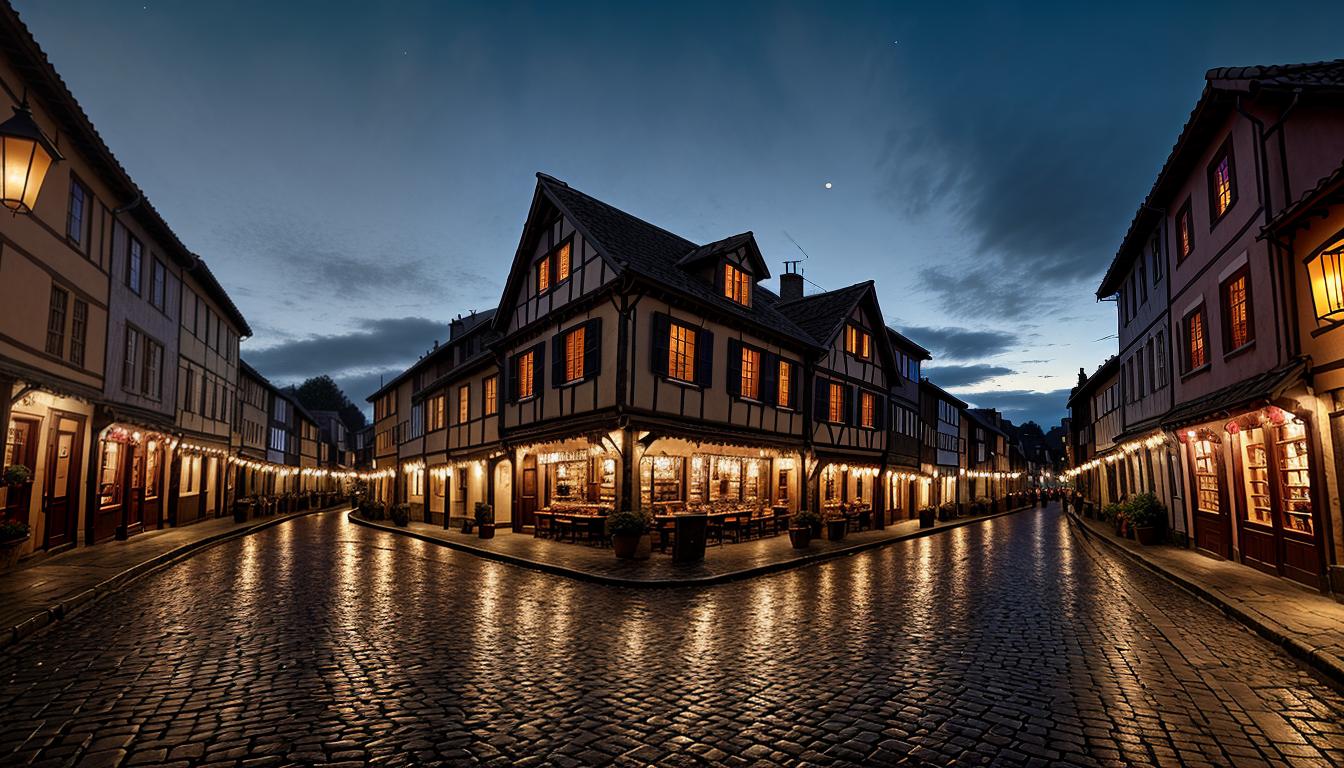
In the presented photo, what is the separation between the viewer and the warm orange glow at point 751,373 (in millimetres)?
21109

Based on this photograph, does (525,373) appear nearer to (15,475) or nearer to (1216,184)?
(15,475)

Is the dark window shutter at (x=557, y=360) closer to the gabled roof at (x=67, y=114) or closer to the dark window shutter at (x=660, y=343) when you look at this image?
the dark window shutter at (x=660, y=343)

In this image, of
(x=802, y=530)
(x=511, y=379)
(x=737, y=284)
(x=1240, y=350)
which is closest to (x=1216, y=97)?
(x=1240, y=350)

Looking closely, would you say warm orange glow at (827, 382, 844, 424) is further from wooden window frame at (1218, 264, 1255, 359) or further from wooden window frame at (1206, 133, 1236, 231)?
wooden window frame at (1206, 133, 1236, 231)

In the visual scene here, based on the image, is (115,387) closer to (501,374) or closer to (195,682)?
(501,374)

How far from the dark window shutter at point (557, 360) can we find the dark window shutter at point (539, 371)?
2.07 feet

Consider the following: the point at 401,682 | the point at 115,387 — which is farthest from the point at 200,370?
the point at 401,682

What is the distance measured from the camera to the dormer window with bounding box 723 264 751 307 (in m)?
20.7

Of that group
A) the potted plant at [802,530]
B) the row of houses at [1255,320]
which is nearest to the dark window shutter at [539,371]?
the potted plant at [802,530]

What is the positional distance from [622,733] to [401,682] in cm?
247

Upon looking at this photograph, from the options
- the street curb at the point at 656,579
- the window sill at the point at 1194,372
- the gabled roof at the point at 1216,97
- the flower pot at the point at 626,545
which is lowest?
the street curb at the point at 656,579

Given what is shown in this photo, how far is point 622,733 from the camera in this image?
5297 millimetres

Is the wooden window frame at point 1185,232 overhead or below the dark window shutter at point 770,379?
overhead

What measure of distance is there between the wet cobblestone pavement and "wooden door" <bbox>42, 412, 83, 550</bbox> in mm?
6235
